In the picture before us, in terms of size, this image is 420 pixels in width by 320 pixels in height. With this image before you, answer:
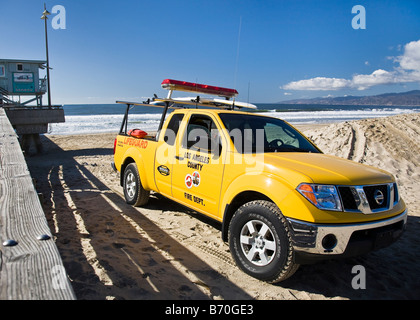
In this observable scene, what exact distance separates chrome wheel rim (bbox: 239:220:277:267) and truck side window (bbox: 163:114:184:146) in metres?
2.05

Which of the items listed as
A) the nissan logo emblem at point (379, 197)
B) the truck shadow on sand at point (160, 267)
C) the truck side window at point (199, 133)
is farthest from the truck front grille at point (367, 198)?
the truck side window at point (199, 133)

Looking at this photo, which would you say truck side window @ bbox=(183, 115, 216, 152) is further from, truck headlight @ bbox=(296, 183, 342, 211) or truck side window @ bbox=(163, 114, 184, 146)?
truck headlight @ bbox=(296, 183, 342, 211)

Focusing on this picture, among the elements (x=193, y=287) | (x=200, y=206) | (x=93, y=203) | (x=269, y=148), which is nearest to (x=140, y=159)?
(x=93, y=203)

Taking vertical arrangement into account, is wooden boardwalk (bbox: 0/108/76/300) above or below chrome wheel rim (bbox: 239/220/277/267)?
above

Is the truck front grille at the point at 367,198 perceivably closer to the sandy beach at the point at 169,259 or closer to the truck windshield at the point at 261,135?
the sandy beach at the point at 169,259

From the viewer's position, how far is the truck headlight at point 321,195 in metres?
2.88

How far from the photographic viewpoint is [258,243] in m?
3.24

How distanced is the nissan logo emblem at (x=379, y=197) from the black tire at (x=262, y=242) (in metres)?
1.03

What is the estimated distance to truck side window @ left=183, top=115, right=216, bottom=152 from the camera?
4.17m

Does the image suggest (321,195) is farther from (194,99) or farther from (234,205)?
(194,99)

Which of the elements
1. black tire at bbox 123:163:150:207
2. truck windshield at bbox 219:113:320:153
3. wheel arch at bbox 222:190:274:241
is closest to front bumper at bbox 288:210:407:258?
wheel arch at bbox 222:190:274:241

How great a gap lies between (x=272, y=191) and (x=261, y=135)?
1.41m

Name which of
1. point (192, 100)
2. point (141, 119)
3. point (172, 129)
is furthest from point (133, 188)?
point (141, 119)
